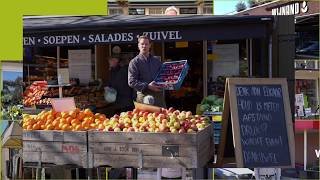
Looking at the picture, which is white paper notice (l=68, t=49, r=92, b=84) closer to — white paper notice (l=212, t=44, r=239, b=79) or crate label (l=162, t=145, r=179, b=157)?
white paper notice (l=212, t=44, r=239, b=79)

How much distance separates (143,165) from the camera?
4.32m

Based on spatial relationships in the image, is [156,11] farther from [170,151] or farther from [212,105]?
[170,151]

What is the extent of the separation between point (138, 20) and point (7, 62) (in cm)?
224

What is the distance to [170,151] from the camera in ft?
13.9

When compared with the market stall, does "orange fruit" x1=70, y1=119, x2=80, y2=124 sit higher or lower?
lower

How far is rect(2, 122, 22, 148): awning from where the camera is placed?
5.03 meters

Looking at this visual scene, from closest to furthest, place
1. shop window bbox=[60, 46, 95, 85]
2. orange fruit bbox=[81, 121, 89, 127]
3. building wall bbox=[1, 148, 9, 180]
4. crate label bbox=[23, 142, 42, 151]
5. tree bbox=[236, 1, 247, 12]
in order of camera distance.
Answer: crate label bbox=[23, 142, 42, 151] → orange fruit bbox=[81, 121, 89, 127] → building wall bbox=[1, 148, 9, 180] → tree bbox=[236, 1, 247, 12] → shop window bbox=[60, 46, 95, 85]

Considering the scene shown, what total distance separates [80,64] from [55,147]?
4.51 m

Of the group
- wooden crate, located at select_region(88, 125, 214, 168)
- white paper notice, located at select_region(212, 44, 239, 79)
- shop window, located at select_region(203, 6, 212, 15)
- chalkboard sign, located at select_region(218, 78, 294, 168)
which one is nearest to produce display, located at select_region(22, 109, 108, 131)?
wooden crate, located at select_region(88, 125, 214, 168)

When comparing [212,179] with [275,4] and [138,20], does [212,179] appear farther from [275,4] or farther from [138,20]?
[275,4]


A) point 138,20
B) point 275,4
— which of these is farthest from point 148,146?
point 275,4

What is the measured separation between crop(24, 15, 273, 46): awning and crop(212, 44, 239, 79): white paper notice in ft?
6.29

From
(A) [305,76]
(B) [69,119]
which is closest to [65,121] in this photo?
(B) [69,119]

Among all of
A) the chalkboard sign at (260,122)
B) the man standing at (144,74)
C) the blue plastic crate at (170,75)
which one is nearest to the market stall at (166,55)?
the chalkboard sign at (260,122)
